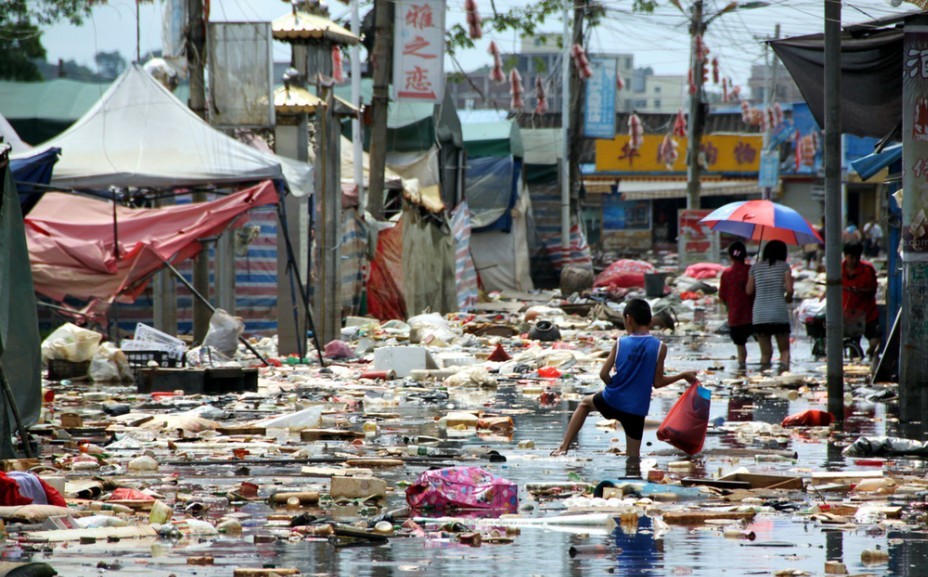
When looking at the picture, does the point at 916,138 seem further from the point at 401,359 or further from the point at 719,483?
the point at 401,359

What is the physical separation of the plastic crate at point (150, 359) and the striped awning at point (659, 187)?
4103cm

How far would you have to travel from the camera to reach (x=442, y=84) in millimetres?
23234

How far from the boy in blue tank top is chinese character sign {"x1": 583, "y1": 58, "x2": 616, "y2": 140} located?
30.5 meters

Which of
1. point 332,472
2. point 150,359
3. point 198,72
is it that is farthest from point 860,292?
point 198,72

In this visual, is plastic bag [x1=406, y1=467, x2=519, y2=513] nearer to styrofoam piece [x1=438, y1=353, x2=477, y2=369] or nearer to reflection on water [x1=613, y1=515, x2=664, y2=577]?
reflection on water [x1=613, y1=515, x2=664, y2=577]

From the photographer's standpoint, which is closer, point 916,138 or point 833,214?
point 916,138

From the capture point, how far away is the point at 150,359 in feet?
49.7

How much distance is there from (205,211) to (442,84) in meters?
7.86

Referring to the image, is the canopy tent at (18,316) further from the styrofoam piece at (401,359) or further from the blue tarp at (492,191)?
the blue tarp at (492,191)

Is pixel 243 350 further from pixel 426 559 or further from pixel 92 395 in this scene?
pixel 426 559

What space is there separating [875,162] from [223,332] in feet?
24.9

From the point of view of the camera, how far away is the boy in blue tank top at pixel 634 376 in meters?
8.77

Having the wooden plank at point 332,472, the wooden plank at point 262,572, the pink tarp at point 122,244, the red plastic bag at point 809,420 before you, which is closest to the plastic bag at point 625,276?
the pink tarp at point 122,244

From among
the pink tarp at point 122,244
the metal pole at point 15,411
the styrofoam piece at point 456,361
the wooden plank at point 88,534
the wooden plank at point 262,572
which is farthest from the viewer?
the styrofoam piece at point 456,361
